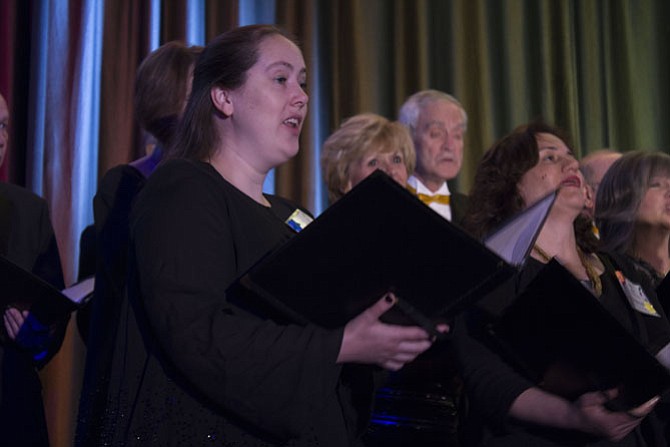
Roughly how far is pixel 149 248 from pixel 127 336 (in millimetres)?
204

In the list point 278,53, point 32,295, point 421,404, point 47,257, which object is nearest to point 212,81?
point 278,53

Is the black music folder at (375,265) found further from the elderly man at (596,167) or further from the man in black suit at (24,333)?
the elderly man at (596,167)

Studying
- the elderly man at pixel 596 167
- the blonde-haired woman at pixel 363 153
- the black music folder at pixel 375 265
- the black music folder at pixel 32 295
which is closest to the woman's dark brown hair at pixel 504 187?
the blonde-haired woman at pixel 363 153

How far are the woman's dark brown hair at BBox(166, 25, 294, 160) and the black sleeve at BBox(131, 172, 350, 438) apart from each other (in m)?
0.35

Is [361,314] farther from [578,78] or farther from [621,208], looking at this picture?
[578,78]

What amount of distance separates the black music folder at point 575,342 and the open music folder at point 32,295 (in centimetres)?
107

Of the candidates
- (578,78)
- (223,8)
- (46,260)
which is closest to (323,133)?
(223,8)

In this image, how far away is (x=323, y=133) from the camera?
5027 mm

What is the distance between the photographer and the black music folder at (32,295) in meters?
2.13

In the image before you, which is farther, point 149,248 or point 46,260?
point 46,260

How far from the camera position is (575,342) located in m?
2.04

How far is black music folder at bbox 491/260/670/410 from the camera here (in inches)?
77.7

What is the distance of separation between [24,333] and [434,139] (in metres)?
2.43

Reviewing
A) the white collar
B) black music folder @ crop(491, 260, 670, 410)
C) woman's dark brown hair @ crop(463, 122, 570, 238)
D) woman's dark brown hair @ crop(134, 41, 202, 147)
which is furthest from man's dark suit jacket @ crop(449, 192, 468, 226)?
black music folder @ crop(491, 260, 670, 410)
